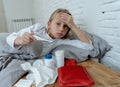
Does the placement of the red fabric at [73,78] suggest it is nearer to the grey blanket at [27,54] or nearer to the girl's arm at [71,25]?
the grey blanket at [27,54]

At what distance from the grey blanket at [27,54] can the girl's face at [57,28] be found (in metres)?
0.11

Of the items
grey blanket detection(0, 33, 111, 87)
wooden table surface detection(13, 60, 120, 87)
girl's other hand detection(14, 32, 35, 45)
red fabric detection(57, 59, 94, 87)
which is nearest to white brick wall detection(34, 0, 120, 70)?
grey blanket detection(0, 33, 111, 87)

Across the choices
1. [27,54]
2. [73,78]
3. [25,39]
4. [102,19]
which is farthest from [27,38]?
[102,19]

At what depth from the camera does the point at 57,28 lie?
45.4 inches

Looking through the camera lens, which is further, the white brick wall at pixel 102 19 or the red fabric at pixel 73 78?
the white brick wall at pixel 102 19

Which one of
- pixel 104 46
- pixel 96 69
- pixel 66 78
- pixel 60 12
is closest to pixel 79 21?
pixel 60 12

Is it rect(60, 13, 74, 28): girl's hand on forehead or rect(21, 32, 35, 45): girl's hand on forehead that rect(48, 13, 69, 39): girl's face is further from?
rect(21, 32, 35, 45): girl's hand on forehead

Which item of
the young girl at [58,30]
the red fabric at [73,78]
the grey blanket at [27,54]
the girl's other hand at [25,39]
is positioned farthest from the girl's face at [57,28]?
the red fabric at [73,78]

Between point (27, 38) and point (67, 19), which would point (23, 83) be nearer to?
point (27, 38)

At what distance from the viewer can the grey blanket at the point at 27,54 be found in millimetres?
782

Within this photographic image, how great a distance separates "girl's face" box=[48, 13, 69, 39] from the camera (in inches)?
44.3

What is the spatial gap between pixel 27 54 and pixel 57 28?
0.31 m

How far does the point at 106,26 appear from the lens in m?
1.03

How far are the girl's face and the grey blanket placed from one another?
11 centimetres
